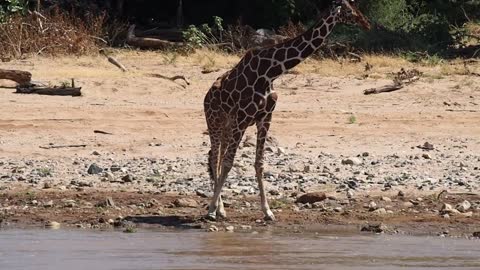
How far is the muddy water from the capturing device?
9.20 metres

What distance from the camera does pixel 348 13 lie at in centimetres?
1143

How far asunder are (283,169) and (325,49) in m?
10.6

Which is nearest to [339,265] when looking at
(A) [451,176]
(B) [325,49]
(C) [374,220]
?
(C) [374,220]

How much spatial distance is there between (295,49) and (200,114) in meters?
6.04

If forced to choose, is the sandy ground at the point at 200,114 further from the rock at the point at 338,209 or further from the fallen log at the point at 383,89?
the rock at the point at 338,209

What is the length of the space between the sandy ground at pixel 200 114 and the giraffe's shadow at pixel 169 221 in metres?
1.61

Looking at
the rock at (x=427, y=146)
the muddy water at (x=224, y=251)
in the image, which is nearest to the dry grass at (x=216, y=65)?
the rock at (x=427, y=146)

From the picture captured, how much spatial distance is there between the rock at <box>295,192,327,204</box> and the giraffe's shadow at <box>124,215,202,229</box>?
1.23m

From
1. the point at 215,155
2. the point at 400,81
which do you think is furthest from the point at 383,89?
the point at 215,155

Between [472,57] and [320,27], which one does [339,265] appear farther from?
[472,57]

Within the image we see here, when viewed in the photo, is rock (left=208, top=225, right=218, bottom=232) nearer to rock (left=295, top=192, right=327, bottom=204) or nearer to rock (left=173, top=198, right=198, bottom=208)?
rock (left=173, top=198, right=198, bottom=208)

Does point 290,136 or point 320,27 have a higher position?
point 320,27

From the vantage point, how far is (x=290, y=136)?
16062 mm

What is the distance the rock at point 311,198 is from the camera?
11.9 meters
